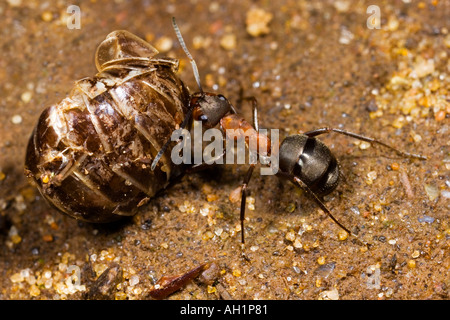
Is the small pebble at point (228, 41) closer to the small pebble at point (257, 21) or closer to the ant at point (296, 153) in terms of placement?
the small pebble at point (257, 21)

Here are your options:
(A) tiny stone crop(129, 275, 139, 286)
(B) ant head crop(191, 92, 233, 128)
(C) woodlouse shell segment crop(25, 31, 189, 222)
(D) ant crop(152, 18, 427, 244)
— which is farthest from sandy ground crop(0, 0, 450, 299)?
(B) ant head crop(191, 92, 233, 128)

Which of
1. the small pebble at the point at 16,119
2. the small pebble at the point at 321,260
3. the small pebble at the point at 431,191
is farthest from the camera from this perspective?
the small pebble at the point at 16,119

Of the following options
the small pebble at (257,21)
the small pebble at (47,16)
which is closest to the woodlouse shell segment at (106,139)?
the small pebble at (257,21)

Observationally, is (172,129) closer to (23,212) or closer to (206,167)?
(206,167)

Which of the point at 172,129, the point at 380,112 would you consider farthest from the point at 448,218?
the point at 172,129

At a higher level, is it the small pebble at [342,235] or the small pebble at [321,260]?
the small pebble at [342,235]

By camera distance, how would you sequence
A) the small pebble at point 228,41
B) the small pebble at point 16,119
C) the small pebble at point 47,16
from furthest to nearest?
the small pebble at point 47,16 < the small pebble at point 228,41 < the small pebble at point 16,119

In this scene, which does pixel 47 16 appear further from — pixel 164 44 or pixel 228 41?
pixel 228 41

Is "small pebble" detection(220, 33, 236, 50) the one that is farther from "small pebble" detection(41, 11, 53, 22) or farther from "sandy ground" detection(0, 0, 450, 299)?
"small pebble" detection(41, 11, 53, 22)
